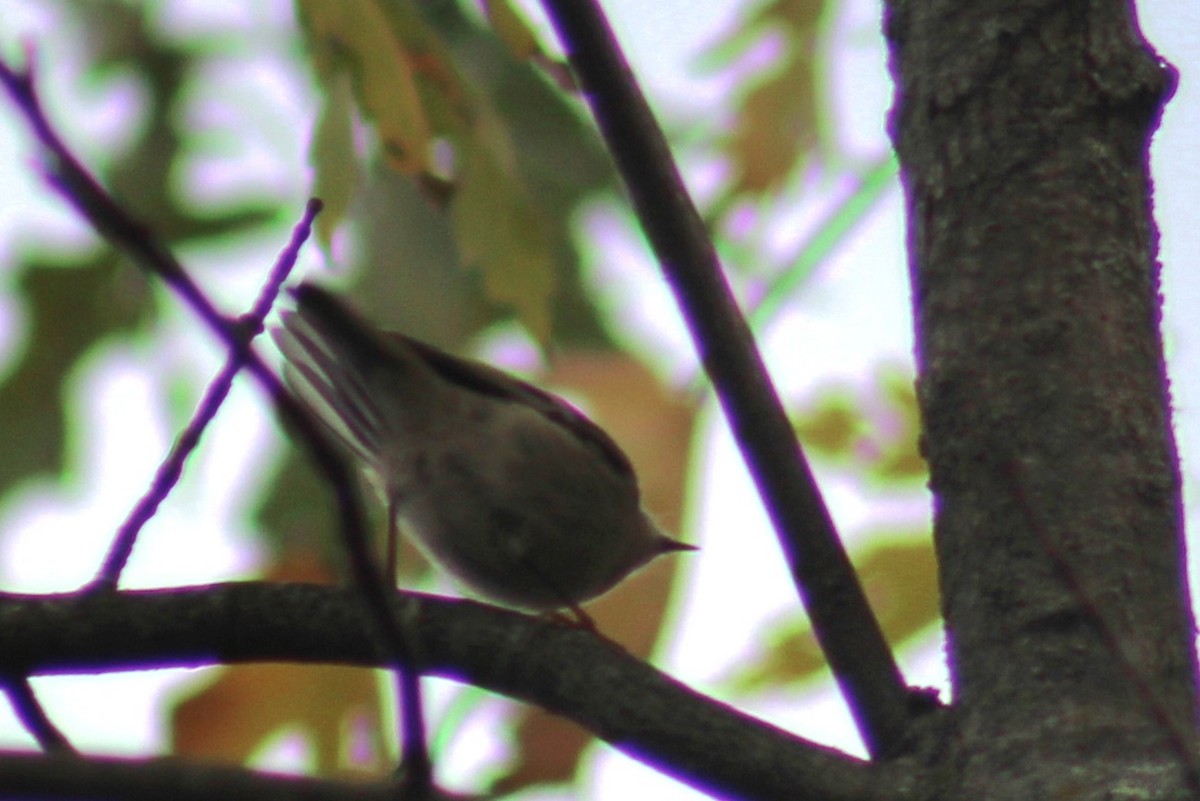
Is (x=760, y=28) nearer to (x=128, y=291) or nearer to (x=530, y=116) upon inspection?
(x=530, y=116)

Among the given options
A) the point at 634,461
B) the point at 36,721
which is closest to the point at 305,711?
the point at 634,461

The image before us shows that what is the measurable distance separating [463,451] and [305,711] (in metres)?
0.83

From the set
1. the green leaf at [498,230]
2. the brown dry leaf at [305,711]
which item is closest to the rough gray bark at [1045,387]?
the green leaf at [498,230]

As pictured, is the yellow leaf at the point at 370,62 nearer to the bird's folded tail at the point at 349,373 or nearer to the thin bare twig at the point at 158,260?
the bird's folded tail at the point at 349,373

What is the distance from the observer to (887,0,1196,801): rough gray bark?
1966mm

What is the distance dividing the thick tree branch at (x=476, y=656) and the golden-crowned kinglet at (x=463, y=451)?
0.80m

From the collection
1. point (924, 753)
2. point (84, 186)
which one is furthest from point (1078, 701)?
point (84, 186)

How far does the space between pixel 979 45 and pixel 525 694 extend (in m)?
1.17

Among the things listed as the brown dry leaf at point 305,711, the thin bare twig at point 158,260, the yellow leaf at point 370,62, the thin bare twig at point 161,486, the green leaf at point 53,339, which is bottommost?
the thin bare twig at point 158,260

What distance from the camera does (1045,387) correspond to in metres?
2.18

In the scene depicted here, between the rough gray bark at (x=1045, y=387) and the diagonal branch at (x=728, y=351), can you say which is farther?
the diagonal branch at (x=728, y=351)

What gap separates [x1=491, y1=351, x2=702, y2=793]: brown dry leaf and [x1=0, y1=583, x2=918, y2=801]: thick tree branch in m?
0.76

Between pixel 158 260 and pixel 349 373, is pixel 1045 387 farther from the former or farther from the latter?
pixel 349 373

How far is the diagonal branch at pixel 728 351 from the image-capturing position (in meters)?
2.14
